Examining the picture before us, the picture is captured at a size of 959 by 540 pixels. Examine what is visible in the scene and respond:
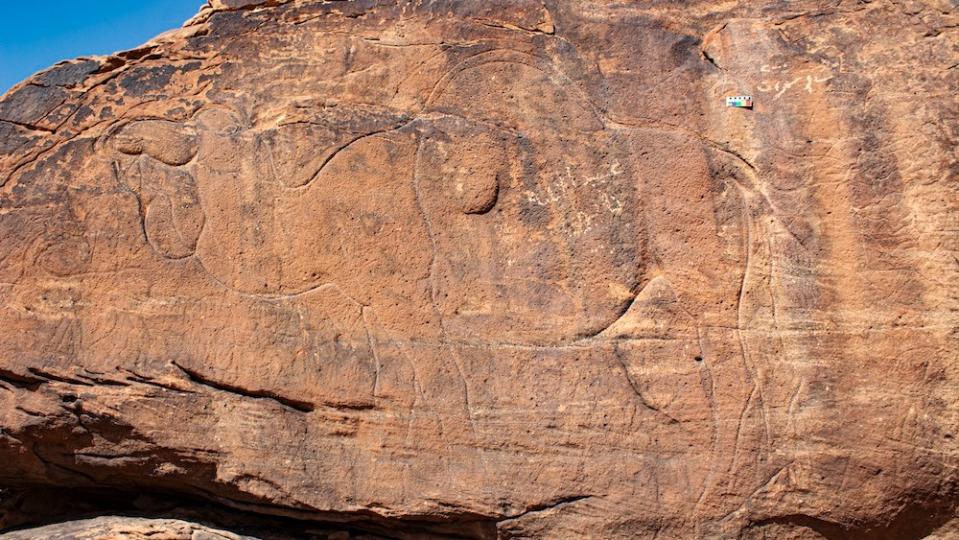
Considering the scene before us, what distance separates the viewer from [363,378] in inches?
156

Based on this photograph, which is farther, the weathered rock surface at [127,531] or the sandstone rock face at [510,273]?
the weathered rock surface at [127,531]

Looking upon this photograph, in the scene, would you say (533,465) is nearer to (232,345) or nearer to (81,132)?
(232,345)

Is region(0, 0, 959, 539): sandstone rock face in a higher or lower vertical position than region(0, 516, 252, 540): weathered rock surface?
higher

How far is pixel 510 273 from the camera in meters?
4.02

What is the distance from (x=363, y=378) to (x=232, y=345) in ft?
2.12

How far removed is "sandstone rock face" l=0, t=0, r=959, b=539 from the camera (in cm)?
381

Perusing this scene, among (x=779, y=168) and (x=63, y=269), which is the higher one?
(x=779, y=168)

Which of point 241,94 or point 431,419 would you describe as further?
point 241,94

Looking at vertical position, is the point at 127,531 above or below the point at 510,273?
below

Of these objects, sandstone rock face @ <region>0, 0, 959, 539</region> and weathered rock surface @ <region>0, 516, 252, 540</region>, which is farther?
weathered rock surface @ <region>0, 516, 252, 540</region>

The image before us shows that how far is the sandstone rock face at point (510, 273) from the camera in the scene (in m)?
3.81

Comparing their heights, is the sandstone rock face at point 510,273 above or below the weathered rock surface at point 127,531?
above

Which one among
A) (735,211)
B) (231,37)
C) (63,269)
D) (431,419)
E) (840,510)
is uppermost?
(231,37)

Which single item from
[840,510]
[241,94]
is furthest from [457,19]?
[840,510]
